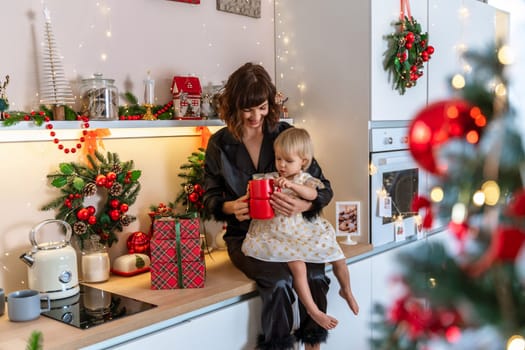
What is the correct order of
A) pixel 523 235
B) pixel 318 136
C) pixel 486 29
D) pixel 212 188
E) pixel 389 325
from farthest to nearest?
pixel 486 29 < pixel 318 136 < pixel 212 188 < pixel 389 325 < pixel 523 235

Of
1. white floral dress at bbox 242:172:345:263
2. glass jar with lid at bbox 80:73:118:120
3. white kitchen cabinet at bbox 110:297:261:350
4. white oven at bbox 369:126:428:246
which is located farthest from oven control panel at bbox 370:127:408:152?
glass jar with lid at bbox 80:73:118:120

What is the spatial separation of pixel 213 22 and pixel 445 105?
214 cm

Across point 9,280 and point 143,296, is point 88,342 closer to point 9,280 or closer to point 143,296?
point 143,296

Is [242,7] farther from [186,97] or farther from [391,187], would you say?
[391,187]

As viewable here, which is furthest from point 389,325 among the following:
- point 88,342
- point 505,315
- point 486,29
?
point 486,29

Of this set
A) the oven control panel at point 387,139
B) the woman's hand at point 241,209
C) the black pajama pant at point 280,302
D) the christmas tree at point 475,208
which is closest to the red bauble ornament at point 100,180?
the woman's hand at point 241,209

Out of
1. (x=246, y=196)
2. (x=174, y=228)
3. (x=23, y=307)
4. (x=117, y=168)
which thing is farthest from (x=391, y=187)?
(x=23, y=307)

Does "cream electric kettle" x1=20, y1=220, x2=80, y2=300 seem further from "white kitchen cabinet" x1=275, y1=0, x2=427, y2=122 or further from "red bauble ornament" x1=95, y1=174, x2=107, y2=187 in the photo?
"white kitchen cabinet" x1=275, y1=0, x2=427, y2=122

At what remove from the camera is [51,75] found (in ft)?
6.34

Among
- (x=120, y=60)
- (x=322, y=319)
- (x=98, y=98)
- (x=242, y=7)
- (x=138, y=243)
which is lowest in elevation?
(x=322, y=319)

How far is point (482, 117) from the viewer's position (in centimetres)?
61

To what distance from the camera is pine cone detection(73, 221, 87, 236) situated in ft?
6.64

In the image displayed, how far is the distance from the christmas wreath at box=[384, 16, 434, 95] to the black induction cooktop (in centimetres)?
Result: 167

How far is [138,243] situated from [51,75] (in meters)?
0.76
